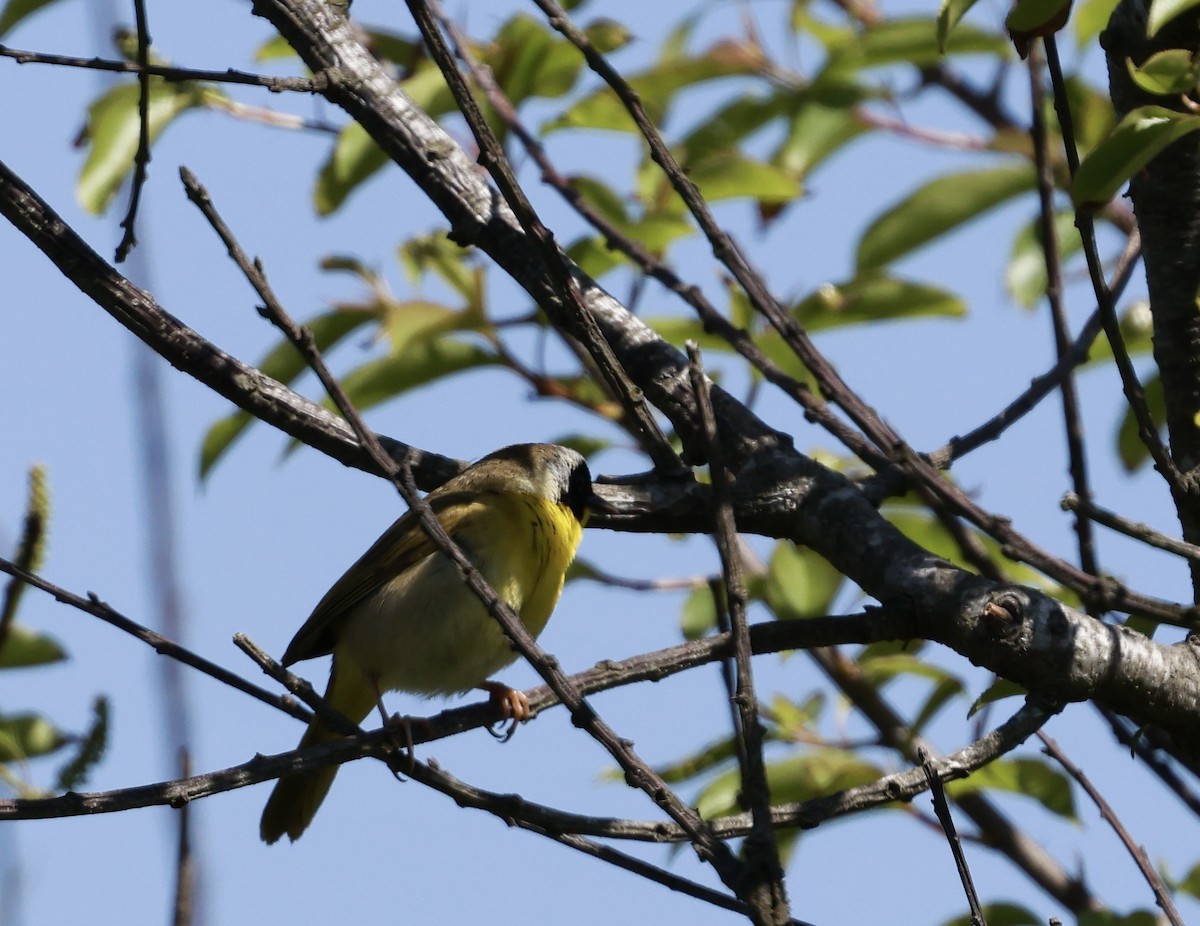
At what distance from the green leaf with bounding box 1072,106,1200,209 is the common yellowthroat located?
2049mm

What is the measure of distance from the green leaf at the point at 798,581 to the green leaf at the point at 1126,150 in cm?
213

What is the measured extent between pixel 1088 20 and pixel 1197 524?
1805 millimetres

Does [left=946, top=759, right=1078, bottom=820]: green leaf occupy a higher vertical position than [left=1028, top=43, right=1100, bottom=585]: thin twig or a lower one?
lower

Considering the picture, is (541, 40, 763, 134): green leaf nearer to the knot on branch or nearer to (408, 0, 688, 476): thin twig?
(408, 0, 688, 476): thin twig

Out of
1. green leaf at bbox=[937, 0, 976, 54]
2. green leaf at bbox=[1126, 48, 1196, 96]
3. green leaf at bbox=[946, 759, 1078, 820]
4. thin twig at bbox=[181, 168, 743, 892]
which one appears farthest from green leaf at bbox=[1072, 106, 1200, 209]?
green leaf at bbox=[946, 759, 1078, 820]

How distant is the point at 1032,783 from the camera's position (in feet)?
12.9

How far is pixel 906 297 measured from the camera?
431cm

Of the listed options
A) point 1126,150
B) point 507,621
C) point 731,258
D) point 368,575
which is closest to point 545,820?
point 507,621

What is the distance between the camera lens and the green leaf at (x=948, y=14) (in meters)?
2.38

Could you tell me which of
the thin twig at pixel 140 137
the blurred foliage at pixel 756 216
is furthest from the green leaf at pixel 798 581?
the thin twig at pixel 140 137

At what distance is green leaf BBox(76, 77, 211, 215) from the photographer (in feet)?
14.0

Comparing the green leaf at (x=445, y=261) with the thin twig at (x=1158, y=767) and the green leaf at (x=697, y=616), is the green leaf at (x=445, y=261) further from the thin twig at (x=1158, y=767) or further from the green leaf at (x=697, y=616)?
the thin twig at (x=1158, y=767)

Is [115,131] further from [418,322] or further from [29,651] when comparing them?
[29,651]

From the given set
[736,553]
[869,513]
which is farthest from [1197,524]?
[736,553]
